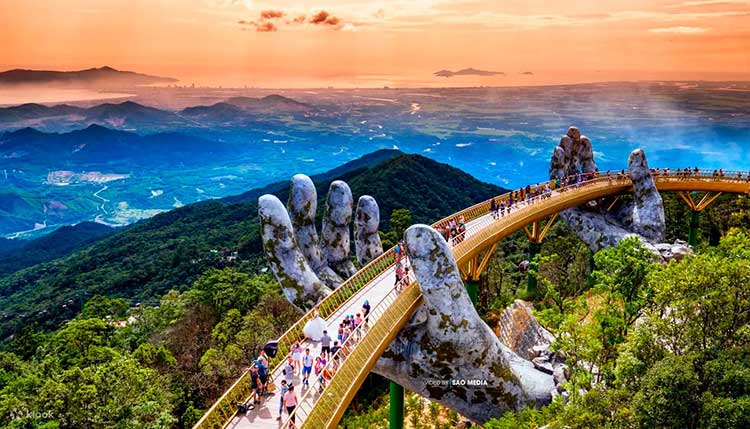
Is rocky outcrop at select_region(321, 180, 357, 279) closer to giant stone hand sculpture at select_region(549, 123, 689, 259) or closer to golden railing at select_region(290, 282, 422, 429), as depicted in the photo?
golden railing at select_region(290, 282, 422, 429)

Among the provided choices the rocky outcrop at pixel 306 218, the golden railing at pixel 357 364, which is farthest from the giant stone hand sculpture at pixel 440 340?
the golden railing at pixel 357 364

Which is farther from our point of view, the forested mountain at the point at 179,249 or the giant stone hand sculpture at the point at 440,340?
the forested mountain at the point at 179,249

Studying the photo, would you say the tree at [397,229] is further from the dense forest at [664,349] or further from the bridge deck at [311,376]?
the dense forest at [664,349]

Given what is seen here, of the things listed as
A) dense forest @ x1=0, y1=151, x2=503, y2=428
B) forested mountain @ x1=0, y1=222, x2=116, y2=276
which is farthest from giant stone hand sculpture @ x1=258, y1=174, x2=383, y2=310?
forested mountain @ x1=0, y1=222, x2=116, y2=276

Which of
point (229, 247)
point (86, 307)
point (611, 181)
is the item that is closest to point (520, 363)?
point (611, 181)

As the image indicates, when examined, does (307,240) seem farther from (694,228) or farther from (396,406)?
(694,228)

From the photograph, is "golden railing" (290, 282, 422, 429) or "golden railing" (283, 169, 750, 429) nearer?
"golden railing" (290, 282, 422, 429)
